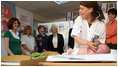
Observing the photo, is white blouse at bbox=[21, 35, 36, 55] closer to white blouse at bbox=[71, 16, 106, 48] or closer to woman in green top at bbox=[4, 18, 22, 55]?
woman in green top at bbox=[4, 18, 22, 55]

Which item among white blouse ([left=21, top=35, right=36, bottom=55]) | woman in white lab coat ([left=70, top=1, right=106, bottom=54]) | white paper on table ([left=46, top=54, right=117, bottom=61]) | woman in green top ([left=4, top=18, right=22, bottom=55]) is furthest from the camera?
white blouse ([left=21, top=35, right=36, bottom=55])

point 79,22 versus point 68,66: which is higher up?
point 79,22

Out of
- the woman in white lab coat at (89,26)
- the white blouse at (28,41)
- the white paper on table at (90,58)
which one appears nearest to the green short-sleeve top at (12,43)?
the white blouse at (28,41)

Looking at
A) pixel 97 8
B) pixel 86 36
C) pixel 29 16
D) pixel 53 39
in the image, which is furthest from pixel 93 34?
pixel 29 16

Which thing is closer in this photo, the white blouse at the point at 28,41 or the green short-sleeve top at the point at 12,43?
the green short-sleeve top at the point at 12,43

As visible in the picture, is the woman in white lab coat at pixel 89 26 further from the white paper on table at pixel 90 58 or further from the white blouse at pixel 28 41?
the white blouse at pixel 28 41

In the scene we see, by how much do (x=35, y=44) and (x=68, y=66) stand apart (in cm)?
293

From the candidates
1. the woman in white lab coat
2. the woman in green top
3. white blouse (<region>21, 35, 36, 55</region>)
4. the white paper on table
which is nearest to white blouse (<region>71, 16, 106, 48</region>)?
the woman in white lab coat

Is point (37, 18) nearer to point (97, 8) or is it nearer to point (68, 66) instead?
point (97, 8)

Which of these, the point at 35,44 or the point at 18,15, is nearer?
the point at 35,44

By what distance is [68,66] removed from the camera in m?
0.47

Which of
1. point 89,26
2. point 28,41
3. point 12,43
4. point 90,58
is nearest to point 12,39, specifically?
point 12,43

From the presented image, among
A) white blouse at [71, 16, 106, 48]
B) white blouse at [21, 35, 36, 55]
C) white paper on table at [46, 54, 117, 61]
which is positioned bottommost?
white blouse at [21, 35, 36, 55]

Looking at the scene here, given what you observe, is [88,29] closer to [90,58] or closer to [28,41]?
[90,58]
